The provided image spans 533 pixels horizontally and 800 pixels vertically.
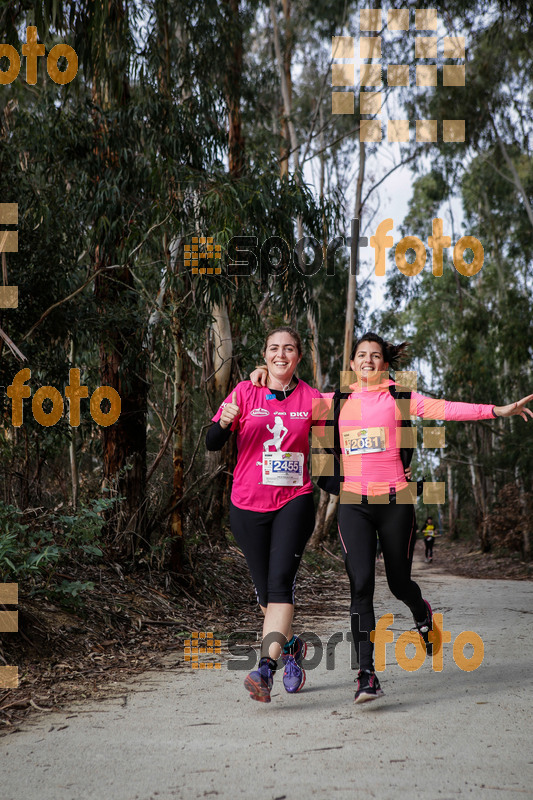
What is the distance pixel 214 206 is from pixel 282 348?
4.03 meters

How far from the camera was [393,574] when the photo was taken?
4320mm

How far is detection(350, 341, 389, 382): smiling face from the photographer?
4.40 m

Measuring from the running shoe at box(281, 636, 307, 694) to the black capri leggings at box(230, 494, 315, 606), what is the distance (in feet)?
0.98

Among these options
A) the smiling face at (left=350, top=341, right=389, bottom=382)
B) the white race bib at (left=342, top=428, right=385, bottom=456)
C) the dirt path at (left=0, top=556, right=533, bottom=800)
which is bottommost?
the dirt path at (left=0, top=556, right=533, bottom=800)

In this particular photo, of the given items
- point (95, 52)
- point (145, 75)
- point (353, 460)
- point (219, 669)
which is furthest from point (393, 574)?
point (145, 75)

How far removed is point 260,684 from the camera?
12.7 feet

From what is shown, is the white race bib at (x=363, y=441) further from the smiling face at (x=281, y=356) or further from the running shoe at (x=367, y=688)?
the running shoe at (x=367, y=688)

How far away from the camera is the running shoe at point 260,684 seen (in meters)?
3.85

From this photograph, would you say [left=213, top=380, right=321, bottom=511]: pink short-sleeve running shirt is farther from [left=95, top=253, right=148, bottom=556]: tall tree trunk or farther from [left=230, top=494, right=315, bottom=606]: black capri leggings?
A: [left=95, top=253, right=148, bottom=556]: tall tree trunk

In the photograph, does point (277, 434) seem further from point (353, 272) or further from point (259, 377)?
point (353, 272)

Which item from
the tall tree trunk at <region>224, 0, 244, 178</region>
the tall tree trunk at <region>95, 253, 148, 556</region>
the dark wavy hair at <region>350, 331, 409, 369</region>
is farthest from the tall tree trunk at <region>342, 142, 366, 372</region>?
the dark wavy hair at <region>350, 331, 409, 369</region>

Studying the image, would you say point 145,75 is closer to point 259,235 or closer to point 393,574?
point 259,235

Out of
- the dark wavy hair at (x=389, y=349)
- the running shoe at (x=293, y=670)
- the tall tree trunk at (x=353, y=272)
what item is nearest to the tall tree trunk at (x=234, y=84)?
the tall tree trunk at (x=353, y=272)

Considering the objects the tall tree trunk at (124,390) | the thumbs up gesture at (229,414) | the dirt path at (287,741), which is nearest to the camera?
the dirt path at (287,741)
